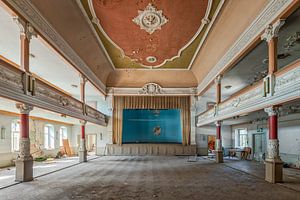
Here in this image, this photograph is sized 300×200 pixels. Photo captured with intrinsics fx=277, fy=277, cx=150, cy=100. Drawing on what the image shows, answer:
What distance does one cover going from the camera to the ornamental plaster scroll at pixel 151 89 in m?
23.1

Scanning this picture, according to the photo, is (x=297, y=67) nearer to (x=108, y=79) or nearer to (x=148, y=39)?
(x=148, y=39)

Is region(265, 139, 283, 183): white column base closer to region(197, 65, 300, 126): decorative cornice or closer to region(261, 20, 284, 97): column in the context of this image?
region(197, 65, 300, 126): decorative cornice

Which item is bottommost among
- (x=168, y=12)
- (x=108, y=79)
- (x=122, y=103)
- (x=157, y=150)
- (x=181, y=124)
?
(x=157, y=150)

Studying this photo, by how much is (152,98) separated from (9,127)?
37.0 ft

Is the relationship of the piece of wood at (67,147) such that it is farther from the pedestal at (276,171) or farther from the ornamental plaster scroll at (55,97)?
the pedestal at (276,171)

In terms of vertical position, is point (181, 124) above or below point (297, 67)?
below

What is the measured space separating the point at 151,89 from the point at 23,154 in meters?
14.8

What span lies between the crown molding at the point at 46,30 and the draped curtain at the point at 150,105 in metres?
7.78

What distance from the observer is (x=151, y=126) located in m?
23.7

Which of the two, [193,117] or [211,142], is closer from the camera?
[193,117]

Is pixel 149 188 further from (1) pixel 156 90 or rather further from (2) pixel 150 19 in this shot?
(1) pixel 156 90

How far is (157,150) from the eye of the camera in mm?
22938

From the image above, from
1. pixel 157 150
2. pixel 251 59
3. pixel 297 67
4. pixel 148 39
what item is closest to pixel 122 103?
pixel 157 150

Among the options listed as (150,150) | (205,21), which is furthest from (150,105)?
(205,21)
